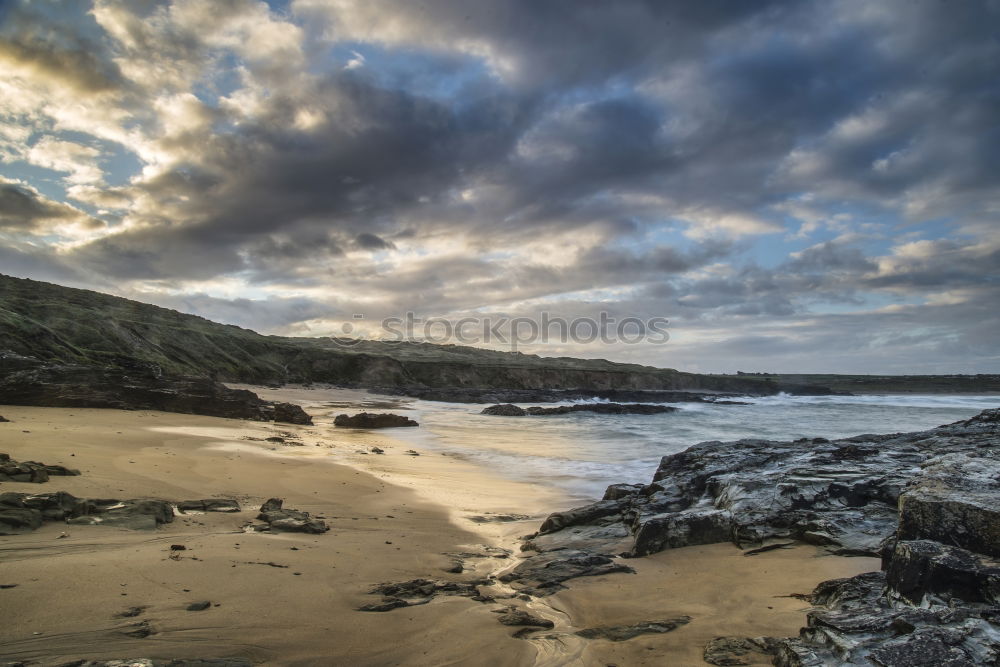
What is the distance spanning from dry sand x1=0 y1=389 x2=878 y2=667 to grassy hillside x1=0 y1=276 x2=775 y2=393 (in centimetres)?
2163

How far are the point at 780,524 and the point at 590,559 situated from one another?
2264mm

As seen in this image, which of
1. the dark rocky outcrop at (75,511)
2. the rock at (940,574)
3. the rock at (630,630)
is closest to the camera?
the rock at (940,574)

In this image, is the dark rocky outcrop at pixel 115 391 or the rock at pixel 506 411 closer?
the dark rocky outcrop at pixel 115 391

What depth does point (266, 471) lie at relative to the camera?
9.82 metres

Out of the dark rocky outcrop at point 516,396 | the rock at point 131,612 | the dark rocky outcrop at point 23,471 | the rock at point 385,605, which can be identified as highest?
the dark rocky outcrop at point 23,471

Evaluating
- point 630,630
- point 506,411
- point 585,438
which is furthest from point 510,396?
point 630,630

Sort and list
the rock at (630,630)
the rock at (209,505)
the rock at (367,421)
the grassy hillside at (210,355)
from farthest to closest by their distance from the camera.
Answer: the grassy hillside at (210,355) < the rock at (367,421) < the rock at (209,505) < the rock at (630,630)

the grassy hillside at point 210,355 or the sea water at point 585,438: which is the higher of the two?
the grassy hillside at point 210,355

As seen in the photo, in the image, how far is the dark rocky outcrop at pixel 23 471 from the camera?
246 inches

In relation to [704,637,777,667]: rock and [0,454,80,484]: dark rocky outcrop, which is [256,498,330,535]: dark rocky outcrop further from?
[704,637,777,667]: rock

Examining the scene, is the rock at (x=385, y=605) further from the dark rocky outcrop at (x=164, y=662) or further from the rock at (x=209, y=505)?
the rock at (x=209, y=505)

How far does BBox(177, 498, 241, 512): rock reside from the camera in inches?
255

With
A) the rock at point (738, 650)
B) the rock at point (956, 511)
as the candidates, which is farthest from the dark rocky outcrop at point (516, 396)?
the rock at point (956, 511)

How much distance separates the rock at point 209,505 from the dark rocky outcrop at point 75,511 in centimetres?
51
